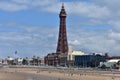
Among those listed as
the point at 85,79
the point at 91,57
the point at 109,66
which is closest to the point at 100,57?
the point at 91,57

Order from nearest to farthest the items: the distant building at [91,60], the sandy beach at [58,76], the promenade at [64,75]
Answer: the sandy beach at [58,76]
the promenade at [64,75]
the distant building at [91,60]

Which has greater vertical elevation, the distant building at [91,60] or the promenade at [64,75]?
the distant building at [91,60]

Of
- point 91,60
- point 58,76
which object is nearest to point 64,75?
point 58,76

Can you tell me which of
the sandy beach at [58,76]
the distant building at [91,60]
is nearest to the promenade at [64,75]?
the sandy beach at [58,76]

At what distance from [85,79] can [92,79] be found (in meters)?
1.72

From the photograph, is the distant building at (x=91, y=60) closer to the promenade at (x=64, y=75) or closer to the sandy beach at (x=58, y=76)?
the promenade at (x=64, y=75)

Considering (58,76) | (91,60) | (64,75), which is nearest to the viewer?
(58,76)

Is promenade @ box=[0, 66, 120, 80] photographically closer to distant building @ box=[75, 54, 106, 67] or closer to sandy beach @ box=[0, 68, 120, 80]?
sandy beach @ box=[0, 68, 120, 80]

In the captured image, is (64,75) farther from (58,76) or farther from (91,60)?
(91,60)

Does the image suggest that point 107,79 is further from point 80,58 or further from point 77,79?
point 80,58

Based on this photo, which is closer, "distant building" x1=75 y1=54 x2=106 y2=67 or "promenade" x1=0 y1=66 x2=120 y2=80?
"promenade" x1=0 y1=66 x2=120 y2=80

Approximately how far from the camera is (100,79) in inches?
3492

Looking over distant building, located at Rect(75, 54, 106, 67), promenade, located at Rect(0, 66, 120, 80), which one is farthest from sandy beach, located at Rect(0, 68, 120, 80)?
distant building, located at Rect(75, 54, 106, 67)

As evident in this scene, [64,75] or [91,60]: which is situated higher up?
[91,60]
